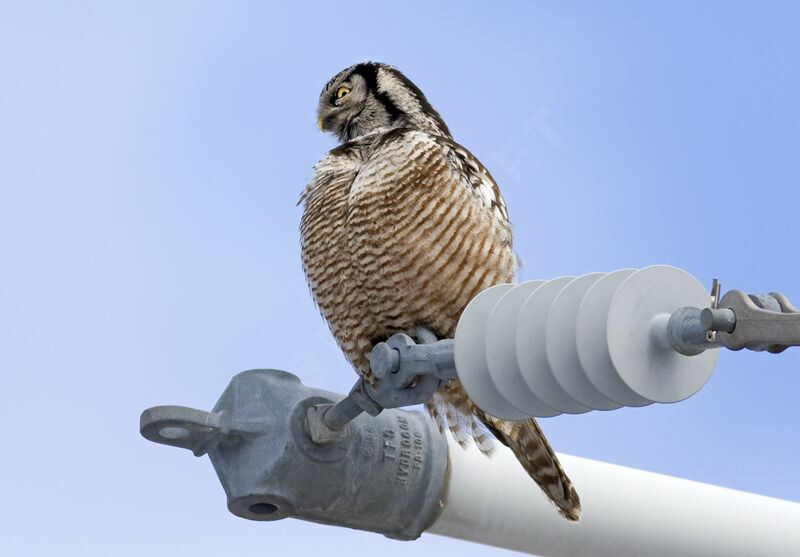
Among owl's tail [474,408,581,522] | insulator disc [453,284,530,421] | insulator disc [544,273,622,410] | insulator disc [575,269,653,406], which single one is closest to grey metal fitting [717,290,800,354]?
insulator disc [575,269,653,406]

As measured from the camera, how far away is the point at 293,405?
4.98 metres

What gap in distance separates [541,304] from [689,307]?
50 centimetres

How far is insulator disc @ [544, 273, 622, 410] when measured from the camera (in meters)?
2.99

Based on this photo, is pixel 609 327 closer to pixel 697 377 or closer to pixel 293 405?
pixel 697 377

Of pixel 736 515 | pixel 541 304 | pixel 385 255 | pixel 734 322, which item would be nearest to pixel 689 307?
pixel 734 322

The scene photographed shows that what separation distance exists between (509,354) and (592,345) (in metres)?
0.49

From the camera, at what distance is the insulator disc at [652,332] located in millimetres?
2836

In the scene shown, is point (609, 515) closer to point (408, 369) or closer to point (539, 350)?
point (408, 369)

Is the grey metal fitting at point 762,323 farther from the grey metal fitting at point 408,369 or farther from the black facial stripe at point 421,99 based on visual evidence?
the black facial stripe at point 421,99

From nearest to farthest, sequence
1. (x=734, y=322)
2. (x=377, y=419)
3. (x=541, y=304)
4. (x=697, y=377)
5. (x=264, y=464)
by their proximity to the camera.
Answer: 1. (x=734, y=322)
2. (x=697, y=377)
3. (x=541, y=304)
4. (x=264, y=464)
5. (x=377, y=419)

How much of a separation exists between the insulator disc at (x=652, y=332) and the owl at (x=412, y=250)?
204 centimetres

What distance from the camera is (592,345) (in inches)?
114

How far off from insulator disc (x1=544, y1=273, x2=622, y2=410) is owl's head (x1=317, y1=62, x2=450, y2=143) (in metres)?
2.92

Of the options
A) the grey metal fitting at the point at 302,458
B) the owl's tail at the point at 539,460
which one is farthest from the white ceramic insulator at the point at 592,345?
the owl's tail at the point at 539,460
